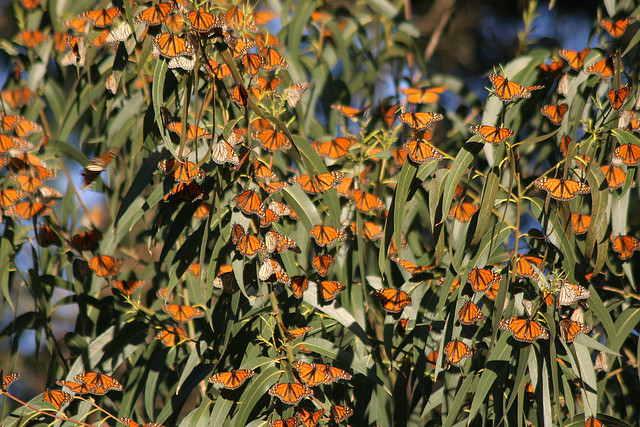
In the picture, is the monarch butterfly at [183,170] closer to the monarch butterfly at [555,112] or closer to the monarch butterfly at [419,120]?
the monarch butterfly at [419,120]

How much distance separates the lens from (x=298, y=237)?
4.14 feet

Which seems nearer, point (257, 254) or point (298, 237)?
point (257, 254)

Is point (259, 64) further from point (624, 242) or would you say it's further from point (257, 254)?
point (624, 242)

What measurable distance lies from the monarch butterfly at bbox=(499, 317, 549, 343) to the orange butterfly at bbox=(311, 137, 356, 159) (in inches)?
17.5

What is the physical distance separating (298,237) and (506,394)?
1.55 ft

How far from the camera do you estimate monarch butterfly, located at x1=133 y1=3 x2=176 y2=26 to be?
962 mm

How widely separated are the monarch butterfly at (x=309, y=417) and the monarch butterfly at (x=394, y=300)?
209 mm

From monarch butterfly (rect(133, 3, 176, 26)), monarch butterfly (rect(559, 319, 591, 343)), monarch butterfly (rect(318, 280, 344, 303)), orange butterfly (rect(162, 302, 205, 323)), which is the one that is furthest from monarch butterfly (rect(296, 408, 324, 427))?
monarch butterfly (rect(133, 3, 176, 26))

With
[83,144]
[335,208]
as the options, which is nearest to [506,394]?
[335,208]

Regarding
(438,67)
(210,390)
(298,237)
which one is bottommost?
(210,390)

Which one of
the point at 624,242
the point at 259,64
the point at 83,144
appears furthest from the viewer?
the point at 83,144

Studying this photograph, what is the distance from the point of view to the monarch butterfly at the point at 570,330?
3.39 ft

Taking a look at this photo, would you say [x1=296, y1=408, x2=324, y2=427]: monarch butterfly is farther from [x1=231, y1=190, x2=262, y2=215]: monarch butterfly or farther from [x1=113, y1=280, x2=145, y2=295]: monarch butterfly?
[x1=113, y1=280, x2=145, y2=295]: monarch butterfly

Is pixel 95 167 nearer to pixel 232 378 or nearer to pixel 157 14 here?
pixel 157 14
